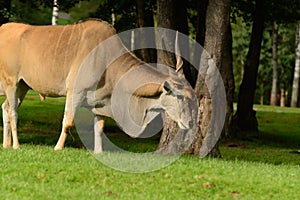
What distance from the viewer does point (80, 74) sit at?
13.3 metres

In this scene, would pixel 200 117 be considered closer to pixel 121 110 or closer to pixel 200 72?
pixel 200 72

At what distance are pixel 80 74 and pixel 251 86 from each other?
1419 cm

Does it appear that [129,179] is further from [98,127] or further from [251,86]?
[251,86]

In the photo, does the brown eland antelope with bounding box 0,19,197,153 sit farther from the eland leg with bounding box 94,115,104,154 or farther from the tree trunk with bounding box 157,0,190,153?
the tree trunk with bounding box 157,0,190,153

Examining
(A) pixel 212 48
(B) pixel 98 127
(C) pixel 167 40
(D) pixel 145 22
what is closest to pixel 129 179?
(B) pixel 98 127

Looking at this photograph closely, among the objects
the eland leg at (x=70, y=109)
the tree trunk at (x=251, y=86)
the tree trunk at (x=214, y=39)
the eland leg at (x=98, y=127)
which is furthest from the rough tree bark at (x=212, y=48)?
the tree trunk at (x=251, y=86)

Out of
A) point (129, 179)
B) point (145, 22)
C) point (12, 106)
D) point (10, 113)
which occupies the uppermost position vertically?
point (145, 22)

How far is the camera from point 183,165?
11688 mm

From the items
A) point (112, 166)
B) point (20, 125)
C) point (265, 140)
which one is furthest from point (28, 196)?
point (265, 140)

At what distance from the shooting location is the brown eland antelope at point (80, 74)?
12867 mm

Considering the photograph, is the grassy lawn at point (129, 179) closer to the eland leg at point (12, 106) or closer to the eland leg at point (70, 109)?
the eland leg at point (70, 109)

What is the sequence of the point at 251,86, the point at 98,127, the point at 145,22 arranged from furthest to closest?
the point at 251,86, the point at 145,22, the point at 98,127

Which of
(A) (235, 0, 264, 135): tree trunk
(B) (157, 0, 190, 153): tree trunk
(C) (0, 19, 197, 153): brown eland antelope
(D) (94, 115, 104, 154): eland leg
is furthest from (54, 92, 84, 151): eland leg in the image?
(A) (235, 0, 264, 135): tree trunk

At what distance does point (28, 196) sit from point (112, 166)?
6.59 feet
